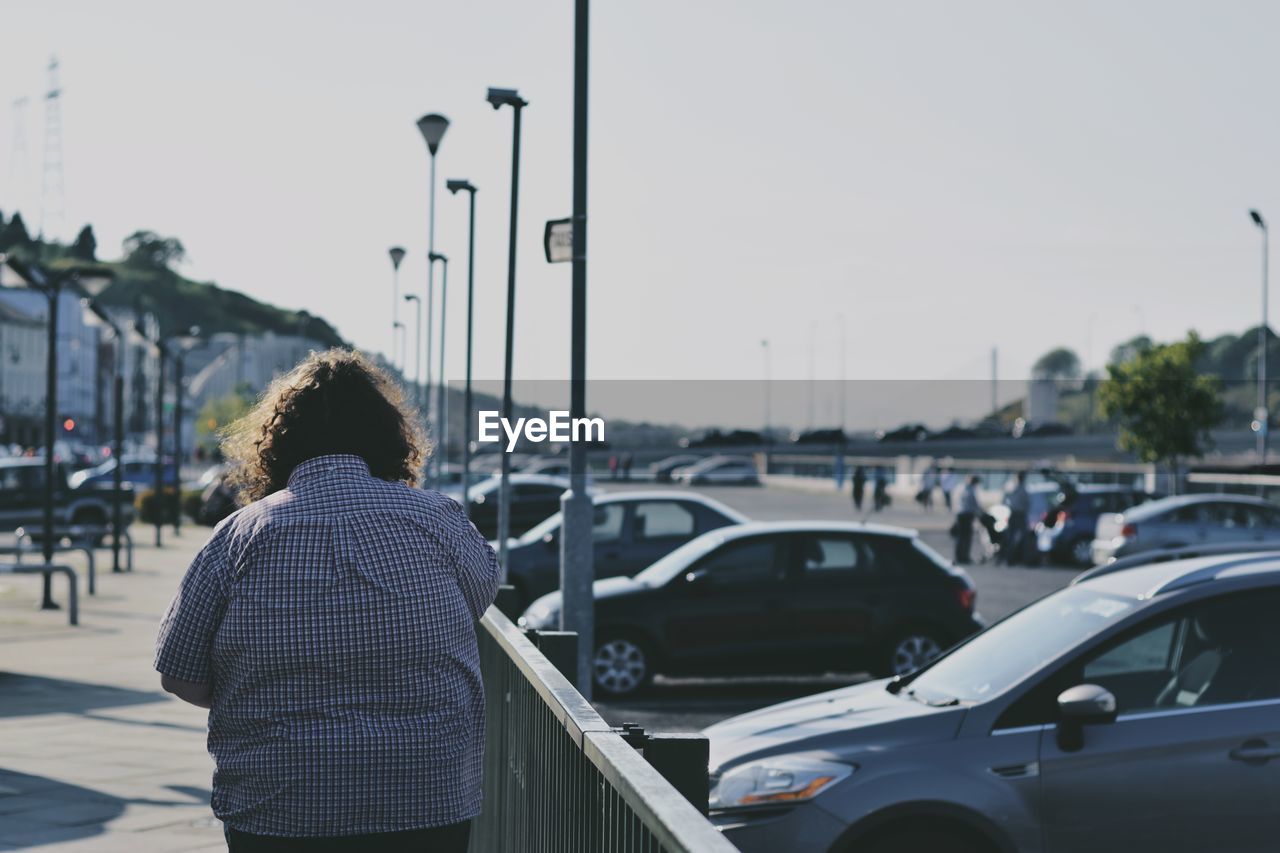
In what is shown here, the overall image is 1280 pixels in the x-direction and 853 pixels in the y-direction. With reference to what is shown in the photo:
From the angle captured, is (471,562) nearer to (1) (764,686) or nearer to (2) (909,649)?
(2) (909,649)

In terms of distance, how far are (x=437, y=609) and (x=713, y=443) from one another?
116 metres

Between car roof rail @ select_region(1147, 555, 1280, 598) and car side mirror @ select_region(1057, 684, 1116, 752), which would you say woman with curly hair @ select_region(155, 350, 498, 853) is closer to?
car side mirror @ select_region(1057, 684, 1116, 752)

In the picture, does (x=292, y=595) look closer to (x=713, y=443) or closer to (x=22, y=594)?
(x=22, y=594)

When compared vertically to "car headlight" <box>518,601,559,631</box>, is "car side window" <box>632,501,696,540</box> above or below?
above

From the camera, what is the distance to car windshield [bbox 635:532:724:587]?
541 inches

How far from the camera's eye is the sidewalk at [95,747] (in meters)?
7.45

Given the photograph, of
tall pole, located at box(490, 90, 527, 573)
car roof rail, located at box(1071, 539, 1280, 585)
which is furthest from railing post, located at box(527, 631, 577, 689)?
tall pole, located at box(490, 90, 527, 573)

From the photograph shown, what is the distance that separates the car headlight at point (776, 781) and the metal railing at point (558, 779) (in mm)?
810

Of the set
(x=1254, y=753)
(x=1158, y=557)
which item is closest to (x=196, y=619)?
(x=1254, y=753)

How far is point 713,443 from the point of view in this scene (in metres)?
119

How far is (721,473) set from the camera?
88.4m

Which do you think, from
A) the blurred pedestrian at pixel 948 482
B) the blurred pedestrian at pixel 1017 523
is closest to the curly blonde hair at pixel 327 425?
the blurred pedestrian at pixel 1017 523

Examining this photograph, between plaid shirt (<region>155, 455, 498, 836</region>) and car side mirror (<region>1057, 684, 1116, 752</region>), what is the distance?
2800mm

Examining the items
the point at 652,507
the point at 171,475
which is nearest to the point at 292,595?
the point at 652,507
